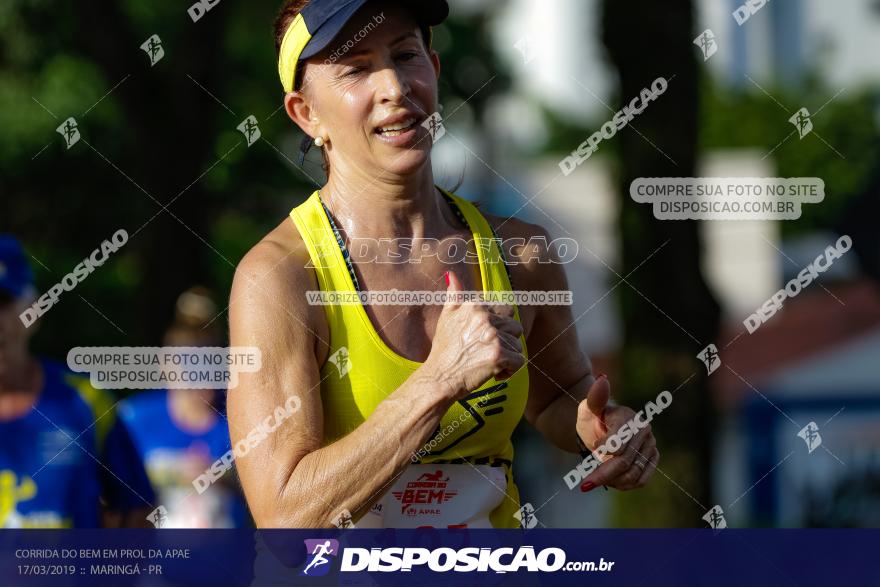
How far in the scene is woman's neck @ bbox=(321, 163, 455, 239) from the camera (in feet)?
9.07

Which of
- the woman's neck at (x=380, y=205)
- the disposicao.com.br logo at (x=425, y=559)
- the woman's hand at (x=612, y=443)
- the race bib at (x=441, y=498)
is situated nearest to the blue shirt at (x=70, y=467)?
the disposicao.com.br logo at (x=425, y=559)

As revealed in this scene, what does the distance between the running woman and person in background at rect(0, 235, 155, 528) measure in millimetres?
1468

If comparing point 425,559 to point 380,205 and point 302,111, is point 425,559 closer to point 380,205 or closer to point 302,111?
point 380,205

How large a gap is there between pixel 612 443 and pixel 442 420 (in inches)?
16.0

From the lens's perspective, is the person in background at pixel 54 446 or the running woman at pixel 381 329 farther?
the person in background at pixel 54 446

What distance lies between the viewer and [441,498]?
2.76 meters

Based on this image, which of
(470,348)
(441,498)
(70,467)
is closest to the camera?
(470,348)

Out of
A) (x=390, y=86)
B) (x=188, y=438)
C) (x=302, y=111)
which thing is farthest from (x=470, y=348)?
(x=188, y=438)

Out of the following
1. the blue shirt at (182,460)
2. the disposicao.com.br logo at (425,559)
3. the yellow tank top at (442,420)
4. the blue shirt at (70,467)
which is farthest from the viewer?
the blue shirt at (182,460)

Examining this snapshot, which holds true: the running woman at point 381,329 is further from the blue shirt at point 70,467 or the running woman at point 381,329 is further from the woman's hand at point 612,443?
the blue shirt at point 70,467

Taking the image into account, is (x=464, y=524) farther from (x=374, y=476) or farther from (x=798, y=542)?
(x=798, y=542)

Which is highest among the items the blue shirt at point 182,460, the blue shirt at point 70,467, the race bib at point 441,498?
the blue shirt at point 182,460

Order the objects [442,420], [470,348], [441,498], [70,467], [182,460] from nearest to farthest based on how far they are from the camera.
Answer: [470,348], [442,420], [441,498], [70,467], [182,460]

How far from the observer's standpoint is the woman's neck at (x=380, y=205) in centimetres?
276
